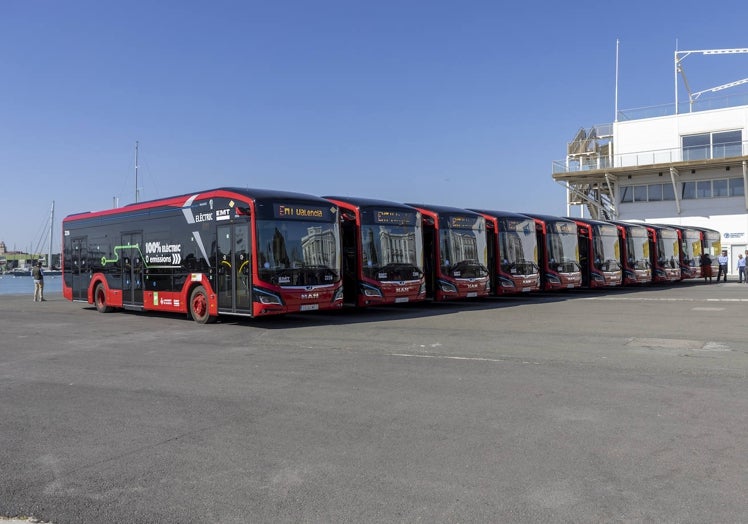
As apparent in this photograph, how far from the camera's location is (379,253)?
16.9 m

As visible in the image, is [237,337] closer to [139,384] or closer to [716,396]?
[139,384]

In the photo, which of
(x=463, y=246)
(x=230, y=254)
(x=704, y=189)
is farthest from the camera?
(x=704, y=189)

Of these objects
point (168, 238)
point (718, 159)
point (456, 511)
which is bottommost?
point (456, 511)

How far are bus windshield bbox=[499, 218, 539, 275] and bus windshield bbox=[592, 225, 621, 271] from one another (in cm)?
545

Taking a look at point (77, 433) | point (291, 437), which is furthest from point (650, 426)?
point (77, 433)

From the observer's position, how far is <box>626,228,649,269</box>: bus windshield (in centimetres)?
2975

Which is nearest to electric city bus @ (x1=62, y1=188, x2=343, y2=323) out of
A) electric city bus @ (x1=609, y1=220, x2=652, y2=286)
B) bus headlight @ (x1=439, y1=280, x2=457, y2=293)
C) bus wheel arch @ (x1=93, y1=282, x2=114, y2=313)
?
bus wheel arch @ (x1=93, y1=282, x2=114, y2=313)

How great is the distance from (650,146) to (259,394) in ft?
150

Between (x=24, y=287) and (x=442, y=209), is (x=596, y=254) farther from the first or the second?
(x=24, y=287)

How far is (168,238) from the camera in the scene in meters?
16.5

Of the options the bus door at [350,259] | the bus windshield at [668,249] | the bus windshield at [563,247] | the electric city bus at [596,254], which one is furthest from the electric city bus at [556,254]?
the bus door at [350,259]

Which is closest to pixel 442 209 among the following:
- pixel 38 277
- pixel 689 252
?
pixel 38 277

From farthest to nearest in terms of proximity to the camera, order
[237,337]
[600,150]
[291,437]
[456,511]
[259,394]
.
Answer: [600,150], [237,337], [259,394], [291,437], [456,511]

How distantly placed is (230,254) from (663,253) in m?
26.0
